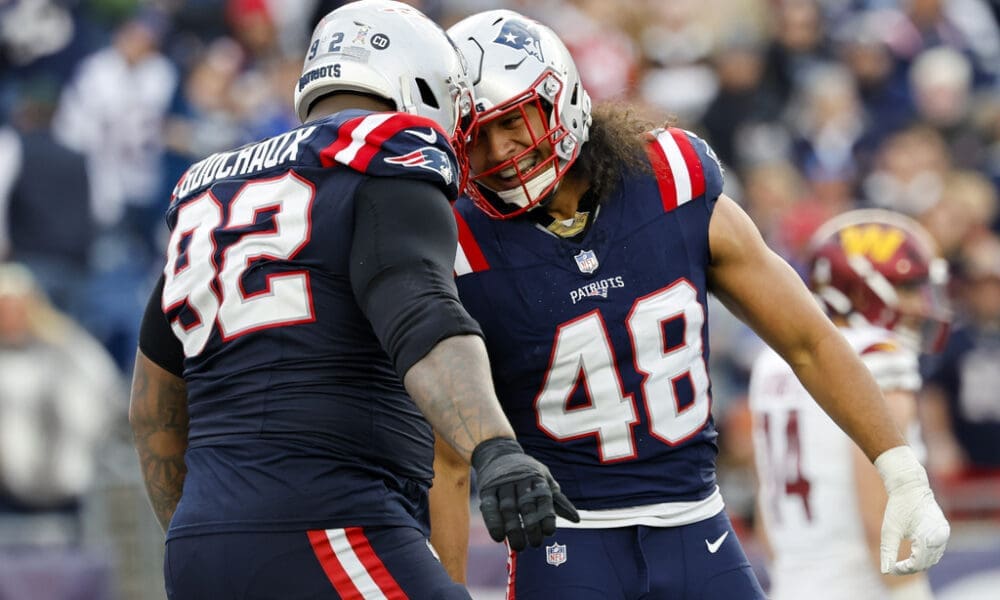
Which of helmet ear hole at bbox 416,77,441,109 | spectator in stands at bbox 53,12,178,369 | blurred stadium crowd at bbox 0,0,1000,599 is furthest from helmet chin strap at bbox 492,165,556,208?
spectator in stands at bbox 53,12,178,369

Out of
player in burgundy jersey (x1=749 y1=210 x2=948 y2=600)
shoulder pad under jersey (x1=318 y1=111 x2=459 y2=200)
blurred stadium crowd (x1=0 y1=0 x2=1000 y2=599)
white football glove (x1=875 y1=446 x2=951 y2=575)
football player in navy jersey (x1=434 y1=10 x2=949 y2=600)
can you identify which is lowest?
blurred stadium crowd (x1=0 y1=0 x2=1000 y2=599)

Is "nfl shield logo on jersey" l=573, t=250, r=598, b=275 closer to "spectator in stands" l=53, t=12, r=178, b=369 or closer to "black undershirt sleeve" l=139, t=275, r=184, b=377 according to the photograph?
"black undershirt sleeve" l=139, t=275, r=184, b=377

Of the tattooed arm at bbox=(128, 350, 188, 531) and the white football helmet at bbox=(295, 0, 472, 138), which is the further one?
the tattooed arm at bbox=(128, 350, 188, 531)

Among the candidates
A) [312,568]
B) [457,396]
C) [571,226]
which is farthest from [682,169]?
[312,568]

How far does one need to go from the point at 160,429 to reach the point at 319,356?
70 centimetres

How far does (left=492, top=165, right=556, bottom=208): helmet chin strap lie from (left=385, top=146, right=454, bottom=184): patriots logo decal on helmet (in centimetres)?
76

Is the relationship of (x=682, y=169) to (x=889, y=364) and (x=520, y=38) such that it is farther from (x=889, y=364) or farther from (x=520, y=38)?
(x=889, y=364)

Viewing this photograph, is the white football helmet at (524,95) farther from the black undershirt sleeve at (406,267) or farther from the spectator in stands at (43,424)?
the spectator in stands at (43,424)

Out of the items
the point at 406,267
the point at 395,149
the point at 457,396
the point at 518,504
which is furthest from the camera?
the point at 395,149

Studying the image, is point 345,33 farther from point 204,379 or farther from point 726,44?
point 726,44

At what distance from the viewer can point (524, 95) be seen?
159 inches

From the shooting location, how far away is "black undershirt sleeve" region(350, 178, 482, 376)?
3059 mm

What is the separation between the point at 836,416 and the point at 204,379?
1.61 meters

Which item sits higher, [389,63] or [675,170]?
[389,63]
